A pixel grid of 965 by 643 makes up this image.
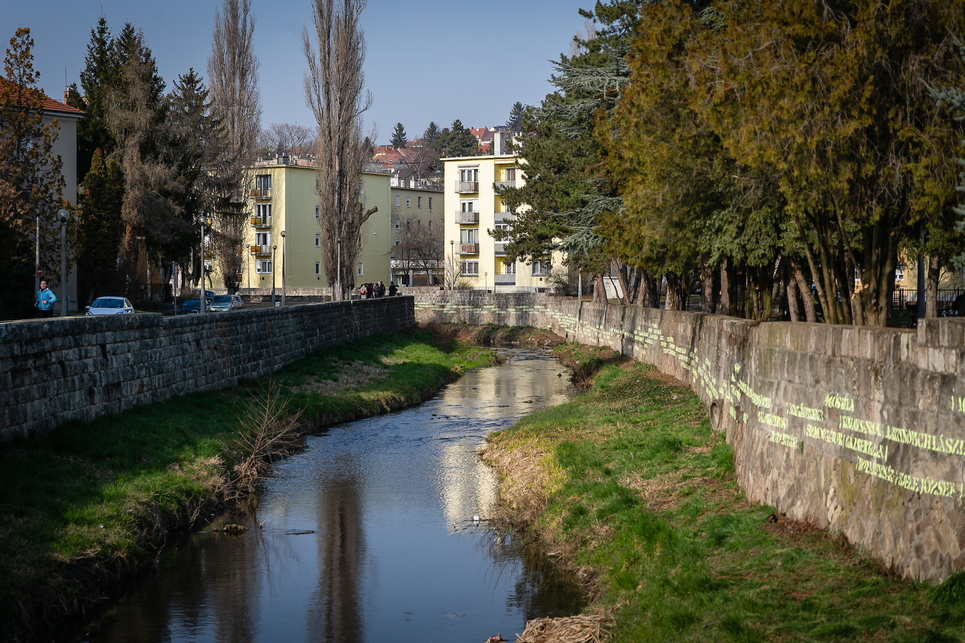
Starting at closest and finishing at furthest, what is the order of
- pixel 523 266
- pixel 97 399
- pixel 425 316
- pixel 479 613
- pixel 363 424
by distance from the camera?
pixel 479 613
pixel 97 399
pixel 363 424
pixel 425 316
pixel 523 266

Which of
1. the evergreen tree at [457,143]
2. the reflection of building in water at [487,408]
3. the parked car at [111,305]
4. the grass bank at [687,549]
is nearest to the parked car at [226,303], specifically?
the parked car at [111,305]

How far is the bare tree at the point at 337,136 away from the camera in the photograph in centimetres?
4853

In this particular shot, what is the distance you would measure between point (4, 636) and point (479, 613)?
15.8ft

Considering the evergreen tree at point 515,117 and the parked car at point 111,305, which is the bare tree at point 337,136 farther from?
the evergreen tree at point 515,117

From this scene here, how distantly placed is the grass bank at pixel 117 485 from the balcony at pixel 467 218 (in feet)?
198

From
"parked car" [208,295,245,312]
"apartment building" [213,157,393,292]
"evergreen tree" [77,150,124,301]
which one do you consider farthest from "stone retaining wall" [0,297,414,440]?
"apartment building" [213,157,393,292]

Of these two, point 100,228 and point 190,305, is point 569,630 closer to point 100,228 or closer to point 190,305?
point 100,228

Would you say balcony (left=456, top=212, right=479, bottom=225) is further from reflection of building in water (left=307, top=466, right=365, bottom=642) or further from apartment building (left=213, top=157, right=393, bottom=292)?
reflection of building in water (left=307, top=466, right=365, bottom=642)

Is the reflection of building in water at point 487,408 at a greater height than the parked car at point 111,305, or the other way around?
the parked car at point 111,305

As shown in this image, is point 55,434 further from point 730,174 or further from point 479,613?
point 730,174

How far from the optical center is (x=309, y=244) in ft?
270

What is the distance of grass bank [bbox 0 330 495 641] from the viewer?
1008 centimetres

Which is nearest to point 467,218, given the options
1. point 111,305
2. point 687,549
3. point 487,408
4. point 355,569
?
point 111,305

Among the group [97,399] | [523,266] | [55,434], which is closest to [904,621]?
[55,434]
